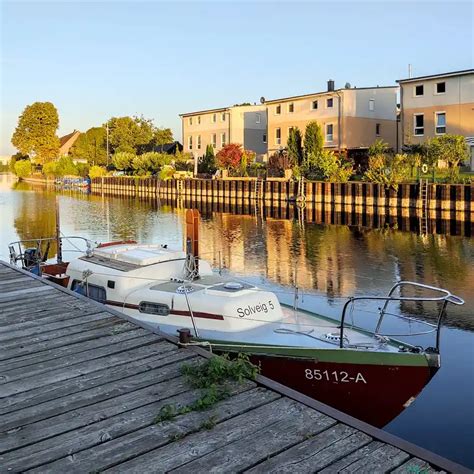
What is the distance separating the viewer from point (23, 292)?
10.5m

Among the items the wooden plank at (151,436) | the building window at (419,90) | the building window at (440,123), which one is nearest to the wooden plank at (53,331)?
the wooden plank at (151,436)

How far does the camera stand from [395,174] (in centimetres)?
4284

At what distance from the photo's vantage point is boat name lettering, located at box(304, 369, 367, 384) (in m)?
8.03

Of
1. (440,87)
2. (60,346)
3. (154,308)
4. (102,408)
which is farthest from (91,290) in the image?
(440,87)

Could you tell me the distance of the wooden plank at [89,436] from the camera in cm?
452

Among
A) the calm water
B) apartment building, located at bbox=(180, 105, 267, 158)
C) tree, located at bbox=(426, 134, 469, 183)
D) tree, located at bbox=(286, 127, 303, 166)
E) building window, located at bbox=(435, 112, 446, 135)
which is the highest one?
apartment building, located at bbox=(180, 105, 267, 158)

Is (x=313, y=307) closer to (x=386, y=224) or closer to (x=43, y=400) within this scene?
(x=43, y=400)

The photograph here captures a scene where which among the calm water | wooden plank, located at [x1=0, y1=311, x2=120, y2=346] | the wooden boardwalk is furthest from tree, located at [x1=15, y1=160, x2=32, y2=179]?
the wooden boardwalk

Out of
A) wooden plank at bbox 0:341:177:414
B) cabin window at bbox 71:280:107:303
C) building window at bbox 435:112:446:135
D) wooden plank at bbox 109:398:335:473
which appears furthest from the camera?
building window at bbox 435:112:446:135

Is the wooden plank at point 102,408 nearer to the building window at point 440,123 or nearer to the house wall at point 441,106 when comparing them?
the house wall at point 441,106

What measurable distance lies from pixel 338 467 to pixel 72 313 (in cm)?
563

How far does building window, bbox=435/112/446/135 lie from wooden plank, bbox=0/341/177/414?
45859 mm

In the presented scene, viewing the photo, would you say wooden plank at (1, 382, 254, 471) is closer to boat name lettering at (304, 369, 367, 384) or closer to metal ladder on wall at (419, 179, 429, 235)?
boat name lettering at (304, 369, 367, 384)

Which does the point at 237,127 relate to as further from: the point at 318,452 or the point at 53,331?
the point at 318,452
